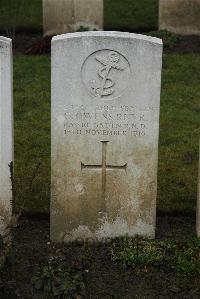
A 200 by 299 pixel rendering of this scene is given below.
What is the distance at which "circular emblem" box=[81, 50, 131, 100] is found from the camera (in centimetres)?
638

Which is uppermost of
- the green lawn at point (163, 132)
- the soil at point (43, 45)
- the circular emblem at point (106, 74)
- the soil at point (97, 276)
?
the soil at point (43, 45)

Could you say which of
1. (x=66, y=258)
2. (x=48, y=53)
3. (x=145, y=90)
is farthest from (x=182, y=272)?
(x=48, y=53)

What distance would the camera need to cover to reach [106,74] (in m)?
6.42

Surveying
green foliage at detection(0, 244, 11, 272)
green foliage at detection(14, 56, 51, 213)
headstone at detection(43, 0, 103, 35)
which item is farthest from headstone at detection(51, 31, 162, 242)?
headstone at detection(43, 0, 103, 35)

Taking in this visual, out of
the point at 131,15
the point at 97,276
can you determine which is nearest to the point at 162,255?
the point at 97,276

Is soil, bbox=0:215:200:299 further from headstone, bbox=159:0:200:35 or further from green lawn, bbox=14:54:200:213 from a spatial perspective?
headstone, bbox=159:0:200:35

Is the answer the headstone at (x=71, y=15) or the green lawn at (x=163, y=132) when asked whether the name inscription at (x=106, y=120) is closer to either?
the green lawn at (x=163, y=132)

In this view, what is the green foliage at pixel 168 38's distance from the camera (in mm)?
13031

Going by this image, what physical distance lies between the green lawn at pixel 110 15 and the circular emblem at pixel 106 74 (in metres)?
7.54

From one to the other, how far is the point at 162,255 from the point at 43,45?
7229 mm

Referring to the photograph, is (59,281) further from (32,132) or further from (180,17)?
(180,17)

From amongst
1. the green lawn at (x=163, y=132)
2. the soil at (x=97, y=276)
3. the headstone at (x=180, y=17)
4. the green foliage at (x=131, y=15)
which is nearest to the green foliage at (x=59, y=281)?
the soil at (x=97, y=276)

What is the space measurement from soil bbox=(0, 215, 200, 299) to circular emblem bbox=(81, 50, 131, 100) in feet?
4.58

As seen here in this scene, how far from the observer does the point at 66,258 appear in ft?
21.1
